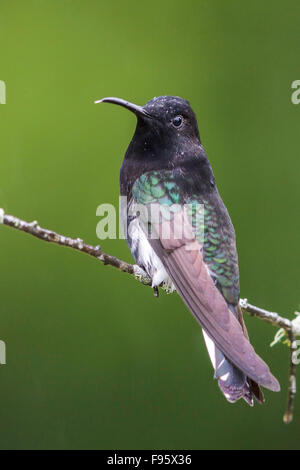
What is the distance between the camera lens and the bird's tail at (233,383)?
203 cm

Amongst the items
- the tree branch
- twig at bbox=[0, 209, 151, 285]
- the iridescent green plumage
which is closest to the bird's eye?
the iridescent green plumage

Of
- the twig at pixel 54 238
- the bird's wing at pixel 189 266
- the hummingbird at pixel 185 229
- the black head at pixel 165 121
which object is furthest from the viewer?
the black head at pixel 165 121

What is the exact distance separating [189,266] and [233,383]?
A: 1.24ft

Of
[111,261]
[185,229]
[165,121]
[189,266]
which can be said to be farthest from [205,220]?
[111,261]

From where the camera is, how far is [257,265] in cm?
348


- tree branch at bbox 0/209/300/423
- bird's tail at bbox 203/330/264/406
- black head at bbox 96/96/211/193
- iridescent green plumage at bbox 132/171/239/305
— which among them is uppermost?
black head at bbox 96/96/211/193

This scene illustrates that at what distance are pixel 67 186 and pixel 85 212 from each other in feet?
0.49

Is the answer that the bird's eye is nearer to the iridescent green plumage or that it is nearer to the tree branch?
the iridescent green plumage

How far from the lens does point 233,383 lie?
2.04 metres

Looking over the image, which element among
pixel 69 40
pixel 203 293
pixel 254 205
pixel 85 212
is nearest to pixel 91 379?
pixel 85 212

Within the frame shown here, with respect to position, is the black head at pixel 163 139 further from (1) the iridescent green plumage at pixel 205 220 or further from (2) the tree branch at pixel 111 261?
(2) the tree branch at pixel 111 261

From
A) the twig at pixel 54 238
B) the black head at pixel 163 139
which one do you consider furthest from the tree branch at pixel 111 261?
the black head at pixel 163 139

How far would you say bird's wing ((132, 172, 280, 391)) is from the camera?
1976mm

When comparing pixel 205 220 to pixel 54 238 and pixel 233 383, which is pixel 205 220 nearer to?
pixel 233 383
